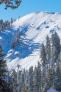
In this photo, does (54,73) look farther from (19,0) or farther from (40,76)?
(19,0)

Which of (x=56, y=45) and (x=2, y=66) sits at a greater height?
(x=56, y=45)

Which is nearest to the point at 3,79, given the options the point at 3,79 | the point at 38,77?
the point at 3,79

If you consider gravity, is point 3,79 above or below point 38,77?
below

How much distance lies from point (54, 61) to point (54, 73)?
64015 mm

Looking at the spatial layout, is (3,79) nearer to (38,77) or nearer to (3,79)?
(3,79)

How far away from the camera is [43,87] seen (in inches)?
4904

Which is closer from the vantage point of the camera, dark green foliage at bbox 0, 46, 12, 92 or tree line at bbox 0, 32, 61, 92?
dark green foliage at bbox 0, 46, 12, 92

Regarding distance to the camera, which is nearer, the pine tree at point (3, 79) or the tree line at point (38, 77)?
the pine tree at point (3, 79)

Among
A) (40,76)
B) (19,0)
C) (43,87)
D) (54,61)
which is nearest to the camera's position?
(19,0)

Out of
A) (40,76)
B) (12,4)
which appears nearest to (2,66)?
(12,4)

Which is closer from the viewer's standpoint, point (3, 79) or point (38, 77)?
point (3, 79)

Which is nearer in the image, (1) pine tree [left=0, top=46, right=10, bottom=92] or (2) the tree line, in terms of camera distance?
(1) pine tree [left=0, top=46, right=10, bottom=92]

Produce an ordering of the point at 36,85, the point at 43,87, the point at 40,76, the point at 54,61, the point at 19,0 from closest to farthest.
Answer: the point at 19,0
the point at 43,87
the point at 36,85
the point at 40,76
the point at 54,61

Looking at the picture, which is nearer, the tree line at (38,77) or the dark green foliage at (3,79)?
the dark green foliage at (3,79)
